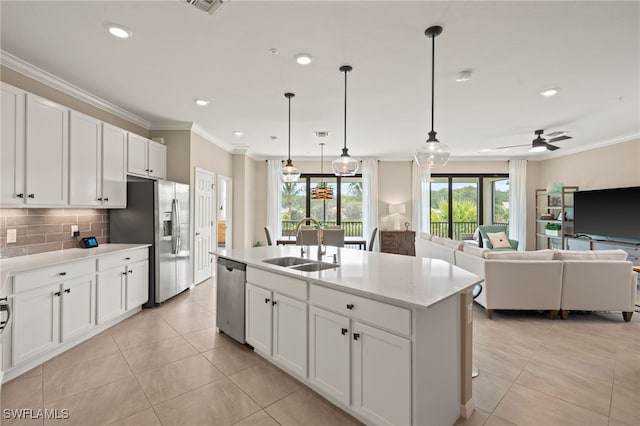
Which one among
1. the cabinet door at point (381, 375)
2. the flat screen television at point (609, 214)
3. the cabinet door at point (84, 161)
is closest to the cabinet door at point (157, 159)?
the cabinet door at point (84, 161)

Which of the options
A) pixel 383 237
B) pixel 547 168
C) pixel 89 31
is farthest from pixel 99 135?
pixel 547 168

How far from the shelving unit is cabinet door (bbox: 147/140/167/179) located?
7787mm

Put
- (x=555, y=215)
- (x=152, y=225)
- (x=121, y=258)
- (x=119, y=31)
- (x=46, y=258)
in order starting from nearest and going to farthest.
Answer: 1. (x=119, y=31)
2. (x=46, y=258)
3. (x=121, y=258)
4. (x=152, y=225)
5. (x=555, y=215)

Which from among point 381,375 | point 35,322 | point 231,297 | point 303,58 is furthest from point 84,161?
point 381,375

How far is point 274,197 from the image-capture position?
25.1 ft

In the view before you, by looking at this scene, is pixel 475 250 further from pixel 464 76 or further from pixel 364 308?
pixel 364 308

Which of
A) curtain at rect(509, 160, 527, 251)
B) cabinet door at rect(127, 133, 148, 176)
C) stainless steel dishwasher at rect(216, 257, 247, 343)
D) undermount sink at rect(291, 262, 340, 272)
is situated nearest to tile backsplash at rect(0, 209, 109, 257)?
cabinet door at rect(127, 133, 148, 176)

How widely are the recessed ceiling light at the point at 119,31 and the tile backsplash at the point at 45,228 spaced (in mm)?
1918

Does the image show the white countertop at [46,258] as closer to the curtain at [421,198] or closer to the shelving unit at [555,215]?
the curtain at [421,198]

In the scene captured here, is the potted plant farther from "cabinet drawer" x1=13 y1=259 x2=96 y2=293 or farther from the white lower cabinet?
"cabinet drawer" x1=13 y1=259 x2=96 y2=293

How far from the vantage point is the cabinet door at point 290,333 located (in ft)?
7.13

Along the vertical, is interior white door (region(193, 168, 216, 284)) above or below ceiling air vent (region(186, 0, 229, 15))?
below

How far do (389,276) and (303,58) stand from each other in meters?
2.03

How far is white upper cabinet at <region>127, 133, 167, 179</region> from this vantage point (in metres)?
3.93
